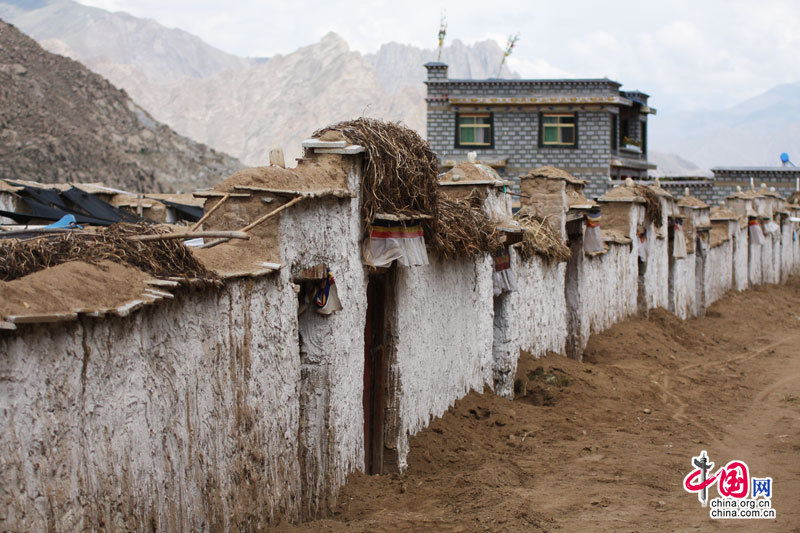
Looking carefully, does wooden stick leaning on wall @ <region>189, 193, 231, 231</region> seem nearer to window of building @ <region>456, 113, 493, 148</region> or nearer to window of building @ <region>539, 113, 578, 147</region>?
window of building @ <region>456, 113, 493, 148</region>

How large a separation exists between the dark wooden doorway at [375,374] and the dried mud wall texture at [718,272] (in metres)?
19.3

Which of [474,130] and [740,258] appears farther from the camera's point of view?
[474,130]

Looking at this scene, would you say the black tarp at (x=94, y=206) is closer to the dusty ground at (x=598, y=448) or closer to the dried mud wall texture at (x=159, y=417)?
the dusty ground at (x=598, y=448)

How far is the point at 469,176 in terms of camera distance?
12141 mm

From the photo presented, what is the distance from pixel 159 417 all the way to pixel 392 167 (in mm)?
3763

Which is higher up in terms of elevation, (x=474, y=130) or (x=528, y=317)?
(x=474, y=130)

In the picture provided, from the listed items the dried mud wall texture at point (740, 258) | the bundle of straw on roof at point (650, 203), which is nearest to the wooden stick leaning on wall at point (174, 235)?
the bundle of straw on roof at point (650, 203)

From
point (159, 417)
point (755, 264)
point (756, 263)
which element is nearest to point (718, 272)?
point (755, 264)

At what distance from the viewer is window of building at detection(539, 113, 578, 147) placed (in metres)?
42.8

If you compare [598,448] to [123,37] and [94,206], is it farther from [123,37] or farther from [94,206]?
[123,37]

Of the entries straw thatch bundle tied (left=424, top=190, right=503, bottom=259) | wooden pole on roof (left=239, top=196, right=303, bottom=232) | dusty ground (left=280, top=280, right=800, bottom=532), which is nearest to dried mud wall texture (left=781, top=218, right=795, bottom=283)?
dusty ground (left=280, top=280, right=800, bottom=532)

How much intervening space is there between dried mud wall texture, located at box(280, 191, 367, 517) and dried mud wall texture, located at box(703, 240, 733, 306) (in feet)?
67.4

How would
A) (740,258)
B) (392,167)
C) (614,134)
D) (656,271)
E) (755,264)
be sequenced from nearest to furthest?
(392,167)
(656,271)
(740,258)
(755,264)
(614,134)

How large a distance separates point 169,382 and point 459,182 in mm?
7001
